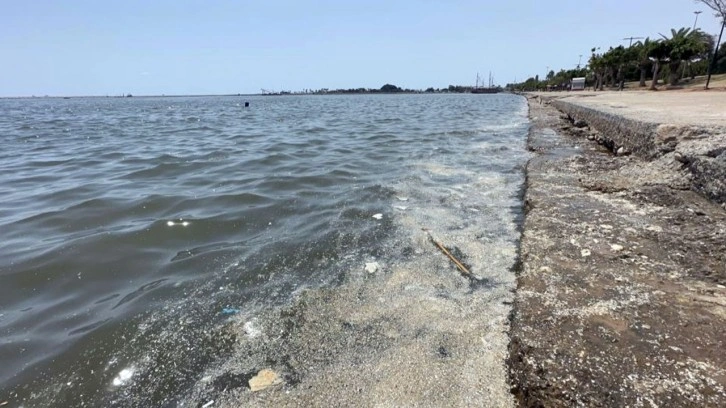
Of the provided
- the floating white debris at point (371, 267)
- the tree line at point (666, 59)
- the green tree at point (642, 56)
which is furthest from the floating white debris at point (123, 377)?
the green tree at point (642, 56)

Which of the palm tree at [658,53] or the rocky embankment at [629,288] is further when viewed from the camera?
the palm tree at [658,53]

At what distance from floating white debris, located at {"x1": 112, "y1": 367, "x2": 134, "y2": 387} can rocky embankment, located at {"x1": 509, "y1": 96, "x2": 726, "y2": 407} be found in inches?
83.8

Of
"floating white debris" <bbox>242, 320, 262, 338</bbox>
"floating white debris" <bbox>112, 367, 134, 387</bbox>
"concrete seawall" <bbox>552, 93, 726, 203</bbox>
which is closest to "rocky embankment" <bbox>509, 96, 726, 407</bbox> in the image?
"concrete seawall" <bbox>552, 93, 726, 203</bbox>

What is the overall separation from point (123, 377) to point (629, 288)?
3100 millimetres

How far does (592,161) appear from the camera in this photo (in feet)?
20.3

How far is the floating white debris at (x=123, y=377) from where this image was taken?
2.17 m

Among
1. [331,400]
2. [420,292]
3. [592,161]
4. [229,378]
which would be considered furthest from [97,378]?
[592,161]

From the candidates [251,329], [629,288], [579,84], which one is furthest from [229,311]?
[579,84]

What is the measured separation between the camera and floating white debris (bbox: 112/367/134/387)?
7.13 feet

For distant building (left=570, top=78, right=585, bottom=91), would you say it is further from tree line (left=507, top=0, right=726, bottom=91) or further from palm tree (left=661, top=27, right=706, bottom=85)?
palm tree (left=661, top=27, right=706, bottom=85)

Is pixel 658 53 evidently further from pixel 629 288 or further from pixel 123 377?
pixel 123 377

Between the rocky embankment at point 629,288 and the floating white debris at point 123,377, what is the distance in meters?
2.13

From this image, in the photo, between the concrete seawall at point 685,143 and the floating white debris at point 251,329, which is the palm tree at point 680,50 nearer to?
the concrete seawall at point 685,143

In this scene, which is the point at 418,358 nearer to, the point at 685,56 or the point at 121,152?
the point at 121,152
